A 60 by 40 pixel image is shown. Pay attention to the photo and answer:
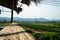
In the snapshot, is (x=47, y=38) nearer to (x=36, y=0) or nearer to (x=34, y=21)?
(x=36, y=0)

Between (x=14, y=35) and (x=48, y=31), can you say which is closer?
(x=14, y=35)

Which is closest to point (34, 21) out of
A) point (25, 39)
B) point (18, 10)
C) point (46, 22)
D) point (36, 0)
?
point (46, 22)

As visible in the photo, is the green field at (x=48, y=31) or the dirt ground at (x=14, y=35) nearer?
the green field at (x=48, y=31)

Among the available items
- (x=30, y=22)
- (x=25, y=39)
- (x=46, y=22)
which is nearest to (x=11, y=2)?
(x=30, y=22)

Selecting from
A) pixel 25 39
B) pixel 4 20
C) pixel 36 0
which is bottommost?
pixel 4 20

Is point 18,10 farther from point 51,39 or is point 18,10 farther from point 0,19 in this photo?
point 51,39

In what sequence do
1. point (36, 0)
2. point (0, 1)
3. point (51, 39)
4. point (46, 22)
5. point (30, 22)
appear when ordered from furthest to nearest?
point (30, 22) → point (46, 22) → point (0, 1) → point (36, 0) → point (51, 39)

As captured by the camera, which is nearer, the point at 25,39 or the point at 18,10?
the point at 25,39

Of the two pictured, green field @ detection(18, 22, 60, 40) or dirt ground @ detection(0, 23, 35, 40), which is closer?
green field @ detection(18, 22, 60, 40)

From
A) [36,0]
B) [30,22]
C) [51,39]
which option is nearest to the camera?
[51,39]

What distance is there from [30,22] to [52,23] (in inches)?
88.1

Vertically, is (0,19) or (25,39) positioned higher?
(25,39)

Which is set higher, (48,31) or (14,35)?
(14,35)

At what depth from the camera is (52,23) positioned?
12.3 metres
